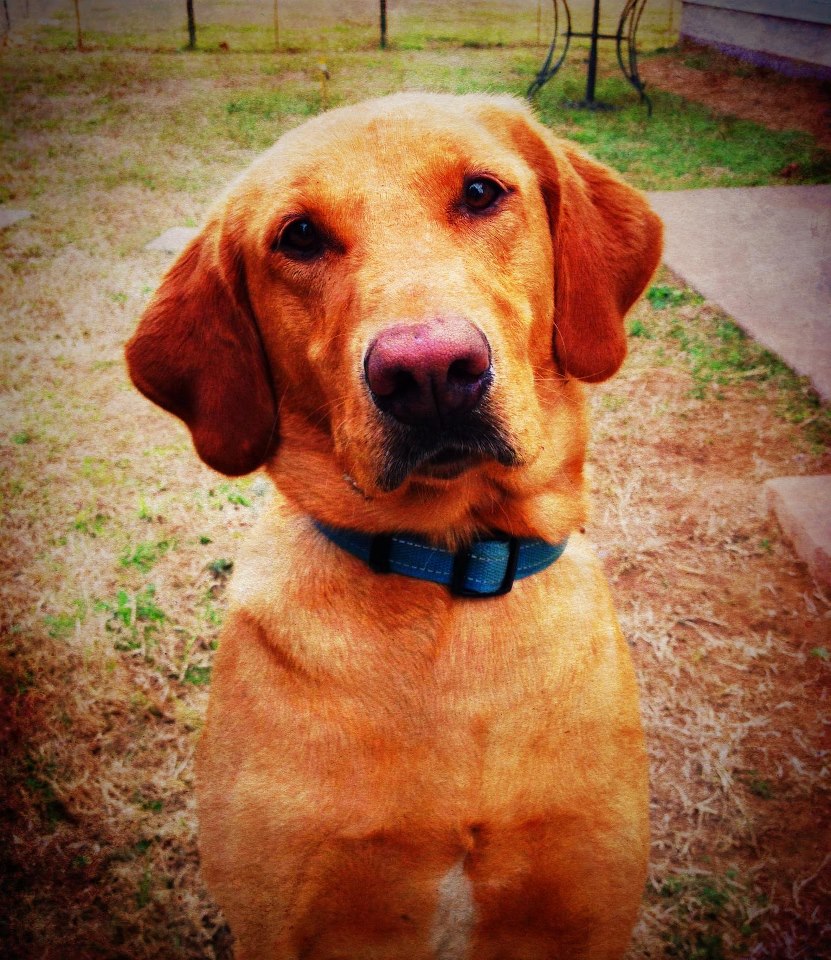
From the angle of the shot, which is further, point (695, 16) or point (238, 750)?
point (695, 16)

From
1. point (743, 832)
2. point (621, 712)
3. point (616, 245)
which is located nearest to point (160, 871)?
point (621, 712)

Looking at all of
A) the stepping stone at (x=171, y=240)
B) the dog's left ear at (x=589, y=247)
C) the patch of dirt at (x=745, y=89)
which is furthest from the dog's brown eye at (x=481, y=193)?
the stepping stone at (x=171, y=240)

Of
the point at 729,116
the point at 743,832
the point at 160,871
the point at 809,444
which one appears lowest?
the point at 160,871

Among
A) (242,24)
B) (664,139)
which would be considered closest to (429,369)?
(242,24)

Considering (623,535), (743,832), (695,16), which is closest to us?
(743,832)

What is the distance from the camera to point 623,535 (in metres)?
3.15

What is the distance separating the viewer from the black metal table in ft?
13.3

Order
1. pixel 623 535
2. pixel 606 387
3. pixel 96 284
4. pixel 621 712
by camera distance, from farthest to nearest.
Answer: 1. pixel 96 284
2. pixel 606 387
3. pixel 623 535
4. pixel 621 712

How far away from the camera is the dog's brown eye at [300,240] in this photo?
1.53 meters

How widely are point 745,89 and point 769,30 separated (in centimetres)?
40

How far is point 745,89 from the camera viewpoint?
12.4 ft

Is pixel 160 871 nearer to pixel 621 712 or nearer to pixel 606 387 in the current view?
pixel 621 712

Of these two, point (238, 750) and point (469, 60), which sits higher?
point (469, 60)

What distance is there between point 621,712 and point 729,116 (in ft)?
12.1
